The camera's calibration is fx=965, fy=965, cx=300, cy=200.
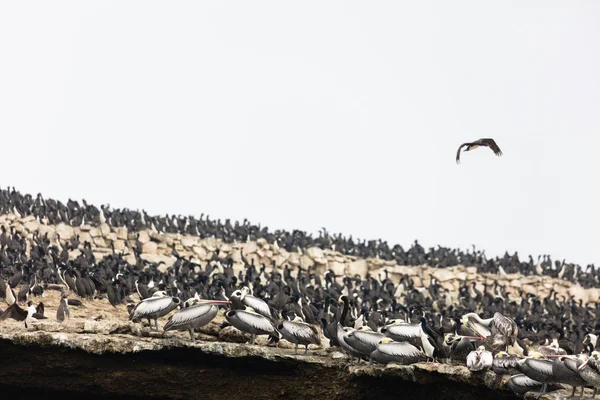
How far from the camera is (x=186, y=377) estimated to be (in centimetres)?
2231

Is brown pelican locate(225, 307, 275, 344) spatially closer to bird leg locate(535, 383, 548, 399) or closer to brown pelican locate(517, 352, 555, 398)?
brown pelican locate(517, 352, 555, 398)

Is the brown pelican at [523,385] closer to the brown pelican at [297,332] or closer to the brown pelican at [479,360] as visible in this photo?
the brown pelican at [479,360]

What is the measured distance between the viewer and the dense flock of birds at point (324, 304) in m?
21.0

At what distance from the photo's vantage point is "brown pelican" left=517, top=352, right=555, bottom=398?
1852 centimetres

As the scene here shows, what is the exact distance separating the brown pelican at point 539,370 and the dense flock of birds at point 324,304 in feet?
0.07

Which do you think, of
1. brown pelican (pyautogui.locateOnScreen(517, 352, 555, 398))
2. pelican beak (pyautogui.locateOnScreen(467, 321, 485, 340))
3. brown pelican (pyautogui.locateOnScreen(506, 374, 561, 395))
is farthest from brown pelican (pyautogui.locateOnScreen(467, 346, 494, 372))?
pelican beak (pyautogui.locateOnScreen(467, 321, 485, 340))

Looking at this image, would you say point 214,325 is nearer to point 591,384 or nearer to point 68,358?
point 68,358

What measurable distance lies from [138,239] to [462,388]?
75.2 feet

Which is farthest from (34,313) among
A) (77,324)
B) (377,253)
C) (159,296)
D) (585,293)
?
(585,293)

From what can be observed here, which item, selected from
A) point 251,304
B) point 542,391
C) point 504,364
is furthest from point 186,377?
point 542,391

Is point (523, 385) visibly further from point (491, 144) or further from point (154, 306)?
point (154, 306)

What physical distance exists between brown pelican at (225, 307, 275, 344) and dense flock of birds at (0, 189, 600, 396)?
0.03m

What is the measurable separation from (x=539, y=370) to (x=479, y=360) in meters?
1.33

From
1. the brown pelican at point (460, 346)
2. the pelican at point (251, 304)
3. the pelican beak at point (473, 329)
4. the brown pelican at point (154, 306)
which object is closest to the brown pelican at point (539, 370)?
the brown pelican at point (460, 346)
